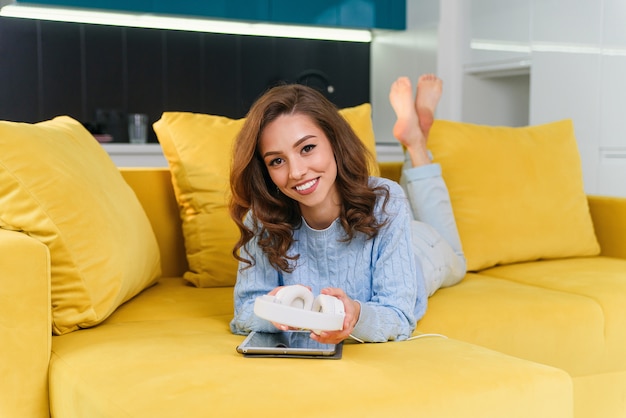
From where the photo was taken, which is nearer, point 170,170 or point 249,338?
point 249,338

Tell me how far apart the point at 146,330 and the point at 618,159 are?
280 centimetres

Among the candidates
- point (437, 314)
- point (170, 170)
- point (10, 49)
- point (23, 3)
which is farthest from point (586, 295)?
point (10, 49)

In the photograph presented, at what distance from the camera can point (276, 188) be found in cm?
192

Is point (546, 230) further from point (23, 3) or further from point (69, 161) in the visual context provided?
point (23, 3)

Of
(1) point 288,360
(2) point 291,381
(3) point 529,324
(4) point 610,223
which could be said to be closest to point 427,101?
(4) point 610,223

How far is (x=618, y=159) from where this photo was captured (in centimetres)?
396

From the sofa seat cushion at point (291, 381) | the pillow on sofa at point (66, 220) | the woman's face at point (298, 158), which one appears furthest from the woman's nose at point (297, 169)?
the pillow on sofa at point (66, 220)

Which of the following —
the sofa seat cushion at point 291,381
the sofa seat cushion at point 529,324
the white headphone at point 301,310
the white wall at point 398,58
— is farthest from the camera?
the white wall at point 398,58

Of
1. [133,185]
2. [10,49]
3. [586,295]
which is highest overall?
[10,49]

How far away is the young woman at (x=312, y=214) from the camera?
179 centimetres

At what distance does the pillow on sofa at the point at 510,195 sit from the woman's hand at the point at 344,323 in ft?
3.85

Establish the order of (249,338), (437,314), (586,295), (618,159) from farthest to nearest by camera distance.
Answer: (618,159) → (586,295) → (437,314) → (249,338)

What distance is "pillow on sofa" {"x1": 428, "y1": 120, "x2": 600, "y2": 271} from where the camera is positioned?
275cm

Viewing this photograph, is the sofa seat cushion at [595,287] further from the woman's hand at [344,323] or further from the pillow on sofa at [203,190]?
the woman's hand at [344,323]
